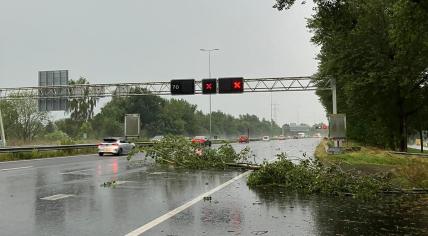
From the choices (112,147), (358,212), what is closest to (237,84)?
(112,147)

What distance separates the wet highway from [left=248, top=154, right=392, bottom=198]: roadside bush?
2.70 feet

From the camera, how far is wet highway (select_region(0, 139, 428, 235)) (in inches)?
318

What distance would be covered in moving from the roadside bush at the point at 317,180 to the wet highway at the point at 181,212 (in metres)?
0.82

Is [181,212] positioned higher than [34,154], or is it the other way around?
[34,154]

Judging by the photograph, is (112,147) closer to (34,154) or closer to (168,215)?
(34,154)

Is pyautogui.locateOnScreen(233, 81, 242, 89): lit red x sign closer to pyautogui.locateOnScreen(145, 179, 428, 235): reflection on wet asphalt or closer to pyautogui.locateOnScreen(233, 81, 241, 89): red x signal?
pyautogui.locateOnScreen(233, 81, 241, 89): red x signal

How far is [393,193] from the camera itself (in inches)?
504

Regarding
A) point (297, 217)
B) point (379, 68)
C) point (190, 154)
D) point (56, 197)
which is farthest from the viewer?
point (379, 68)

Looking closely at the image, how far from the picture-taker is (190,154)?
2331 cm

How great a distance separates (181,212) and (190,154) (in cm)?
1342

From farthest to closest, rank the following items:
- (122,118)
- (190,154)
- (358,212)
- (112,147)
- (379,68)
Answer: (122,118) → (112,147) → (379,68) → (190,154) → (358,212)

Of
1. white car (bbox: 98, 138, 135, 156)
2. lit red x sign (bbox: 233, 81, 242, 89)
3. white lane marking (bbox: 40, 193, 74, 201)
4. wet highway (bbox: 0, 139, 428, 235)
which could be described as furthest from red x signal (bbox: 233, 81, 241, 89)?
white lane marking (bbox: 40, 193, 74, 201)

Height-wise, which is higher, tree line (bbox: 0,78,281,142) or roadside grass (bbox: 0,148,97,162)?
tree line (bbox: 0,78,281,142)

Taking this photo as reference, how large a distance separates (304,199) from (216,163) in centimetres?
1079
